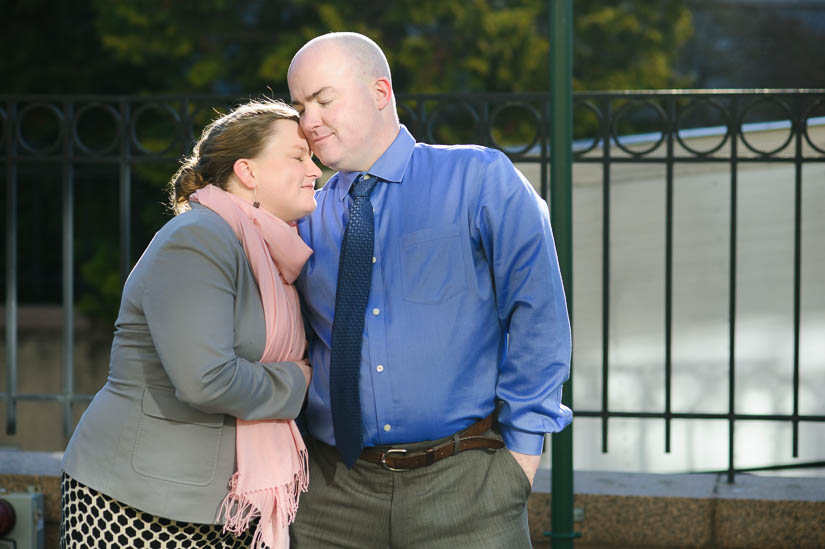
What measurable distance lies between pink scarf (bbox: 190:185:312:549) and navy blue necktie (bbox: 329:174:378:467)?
Result: 0.11m

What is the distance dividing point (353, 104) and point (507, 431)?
2.91 feet

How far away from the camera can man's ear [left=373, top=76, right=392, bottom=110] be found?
257 cm

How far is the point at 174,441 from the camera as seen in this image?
239cm

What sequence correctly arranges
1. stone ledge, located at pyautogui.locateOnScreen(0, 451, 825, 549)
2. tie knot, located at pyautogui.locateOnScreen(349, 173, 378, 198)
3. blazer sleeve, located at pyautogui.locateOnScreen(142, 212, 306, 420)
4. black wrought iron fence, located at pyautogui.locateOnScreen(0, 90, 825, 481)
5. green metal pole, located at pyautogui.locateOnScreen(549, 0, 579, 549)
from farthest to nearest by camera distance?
1. black wrought iron fence, located at pyautogui.locateOnScreen(0, 90, 825, 481)
2. stone ledge, located at pyautogui.locateOnScreen(0, 451, 825, 549)
3. green metal pole, located at pyautogui.locateOnScreen(549, 0, 579, 549)
4. tie knot, located at pyautogui.locateOnScreen(349, 173, 378, 198)
5. blazer sleeve, located at pyautogui.locateOnScreen(142, 212, 306, 420)

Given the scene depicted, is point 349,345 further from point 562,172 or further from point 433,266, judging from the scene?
point 562,172

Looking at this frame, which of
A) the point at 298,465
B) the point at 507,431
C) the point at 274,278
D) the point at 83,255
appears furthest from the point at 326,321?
the point at 83,255

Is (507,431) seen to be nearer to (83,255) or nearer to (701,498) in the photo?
(701,498)

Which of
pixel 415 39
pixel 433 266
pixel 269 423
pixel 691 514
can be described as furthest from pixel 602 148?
pixel 415 39

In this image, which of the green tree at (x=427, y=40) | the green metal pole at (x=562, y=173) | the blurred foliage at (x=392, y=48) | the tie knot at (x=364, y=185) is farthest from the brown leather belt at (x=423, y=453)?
the green tree at (x=427, y=40)

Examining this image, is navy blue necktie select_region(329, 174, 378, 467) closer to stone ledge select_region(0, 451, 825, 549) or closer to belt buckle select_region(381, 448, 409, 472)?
belt buckle select_region(381, 448, 409, 472)

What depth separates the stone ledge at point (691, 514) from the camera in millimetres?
4188

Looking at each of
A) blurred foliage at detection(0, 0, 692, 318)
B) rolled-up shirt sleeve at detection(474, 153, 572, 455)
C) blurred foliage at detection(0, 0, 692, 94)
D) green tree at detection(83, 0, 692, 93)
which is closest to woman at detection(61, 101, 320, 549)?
rolled-up shirt sleeve at detection(474, 153, 572, 455)

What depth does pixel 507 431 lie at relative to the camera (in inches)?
100

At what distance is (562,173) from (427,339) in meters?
1.10
